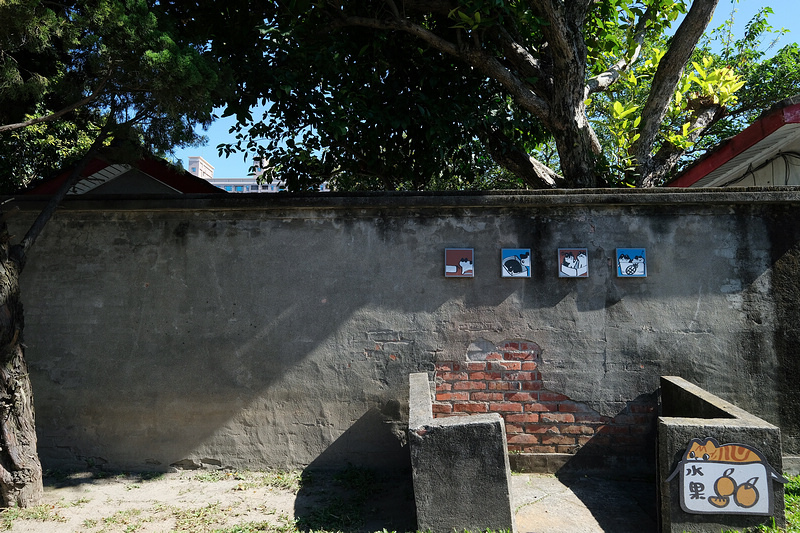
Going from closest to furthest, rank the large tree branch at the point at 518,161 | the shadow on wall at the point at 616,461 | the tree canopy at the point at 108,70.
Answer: the tree canopy at the point at 108,70 → the shadow on wall at the point at 616,461 → the large tree branch at the point at 518,161

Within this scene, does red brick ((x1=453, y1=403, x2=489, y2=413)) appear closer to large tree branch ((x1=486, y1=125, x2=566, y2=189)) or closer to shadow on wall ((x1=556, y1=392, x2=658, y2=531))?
shadow on wall ((x1=556, y1=392, x2=658, y2=531))

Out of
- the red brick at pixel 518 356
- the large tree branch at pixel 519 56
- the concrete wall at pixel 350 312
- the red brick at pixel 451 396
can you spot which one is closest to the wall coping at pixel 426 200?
the concrete wall at pixel 350 312

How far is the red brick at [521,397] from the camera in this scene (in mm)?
4289

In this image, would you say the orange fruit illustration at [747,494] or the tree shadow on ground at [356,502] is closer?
the orange fruit illustration at [747,494]

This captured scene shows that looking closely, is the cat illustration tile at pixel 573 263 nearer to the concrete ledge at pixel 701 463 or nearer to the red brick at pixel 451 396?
the red brick at pixel 451 396

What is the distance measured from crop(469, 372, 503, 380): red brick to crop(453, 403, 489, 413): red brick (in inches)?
8.5

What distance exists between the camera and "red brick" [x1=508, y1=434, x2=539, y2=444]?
4.27m

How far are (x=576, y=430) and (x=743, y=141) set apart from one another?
2798 mm

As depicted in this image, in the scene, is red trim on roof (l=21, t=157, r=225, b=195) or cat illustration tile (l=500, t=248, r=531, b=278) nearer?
cat illustration tile (l=500, t=248, r=531, b=278)

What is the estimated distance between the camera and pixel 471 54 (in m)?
6.21

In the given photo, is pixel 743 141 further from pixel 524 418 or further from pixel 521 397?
pixel 524 418

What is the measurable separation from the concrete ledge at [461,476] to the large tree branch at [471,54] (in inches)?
175

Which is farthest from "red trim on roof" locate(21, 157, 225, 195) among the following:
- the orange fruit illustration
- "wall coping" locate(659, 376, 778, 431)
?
the orange fruit illustration

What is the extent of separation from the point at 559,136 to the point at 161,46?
449 cm
